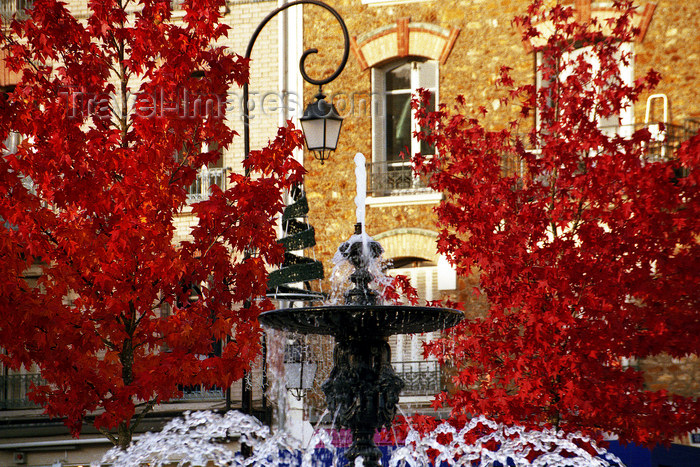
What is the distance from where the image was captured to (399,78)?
1848 centimetres

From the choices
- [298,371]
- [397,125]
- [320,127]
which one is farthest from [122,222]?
[397,125]

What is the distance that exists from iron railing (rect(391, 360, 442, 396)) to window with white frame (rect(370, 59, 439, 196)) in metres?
3.00

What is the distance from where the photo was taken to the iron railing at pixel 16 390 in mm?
19031

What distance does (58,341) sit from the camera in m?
9.55

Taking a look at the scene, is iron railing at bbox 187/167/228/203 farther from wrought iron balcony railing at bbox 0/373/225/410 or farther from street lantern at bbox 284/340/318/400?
street lantern at bbox 284/340/318/400

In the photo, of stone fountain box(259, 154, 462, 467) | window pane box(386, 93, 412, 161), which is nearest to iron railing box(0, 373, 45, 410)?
window pane box(386, 93, 412, 161)

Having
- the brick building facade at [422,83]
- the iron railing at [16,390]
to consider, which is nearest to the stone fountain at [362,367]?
the brick building facade at [422,83]

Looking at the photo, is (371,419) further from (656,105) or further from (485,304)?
(656,105)

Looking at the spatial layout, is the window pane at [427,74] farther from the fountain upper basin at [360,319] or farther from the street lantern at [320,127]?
the fountain upper basin at [360,319]

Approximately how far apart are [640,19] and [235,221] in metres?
9.40

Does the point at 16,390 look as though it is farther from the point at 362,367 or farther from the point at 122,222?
the point at 362,367

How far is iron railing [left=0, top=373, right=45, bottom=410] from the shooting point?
62.4 feet

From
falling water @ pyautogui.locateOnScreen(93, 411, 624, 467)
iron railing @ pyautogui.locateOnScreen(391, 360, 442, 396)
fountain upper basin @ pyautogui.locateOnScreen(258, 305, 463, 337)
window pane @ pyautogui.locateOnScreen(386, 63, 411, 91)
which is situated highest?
window pane @ pyautogui.locateOnScreen(386, 63, 411, 91)

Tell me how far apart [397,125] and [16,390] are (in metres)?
8.50
